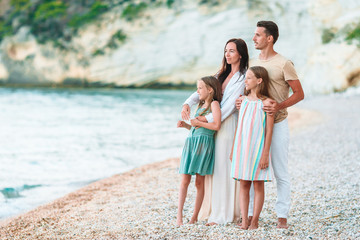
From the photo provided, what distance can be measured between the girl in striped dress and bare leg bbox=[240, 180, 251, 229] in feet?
0.41

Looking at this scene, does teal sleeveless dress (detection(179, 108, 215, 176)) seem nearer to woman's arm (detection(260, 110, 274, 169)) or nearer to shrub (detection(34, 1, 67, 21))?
woman's arm (detection(260, 110, 274, 169))

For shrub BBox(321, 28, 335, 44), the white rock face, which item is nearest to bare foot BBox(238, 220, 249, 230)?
shrub BBox(321, 28, 335, 44)

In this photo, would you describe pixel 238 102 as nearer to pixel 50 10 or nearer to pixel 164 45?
pixel 164 45

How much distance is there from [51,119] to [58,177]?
Answer: 11.0 m

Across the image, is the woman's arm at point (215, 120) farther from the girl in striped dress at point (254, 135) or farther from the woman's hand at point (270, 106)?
the woman's hand at point (270, 106)

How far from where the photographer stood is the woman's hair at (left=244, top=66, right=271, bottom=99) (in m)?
3.28

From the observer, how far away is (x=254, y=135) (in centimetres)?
331

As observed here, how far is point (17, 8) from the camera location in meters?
45.7

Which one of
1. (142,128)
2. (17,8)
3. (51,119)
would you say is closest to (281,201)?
(142,128)

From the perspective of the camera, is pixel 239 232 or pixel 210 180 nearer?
pixel 239 232

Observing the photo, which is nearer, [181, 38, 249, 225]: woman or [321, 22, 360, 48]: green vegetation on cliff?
[181, 38, 249, 225]: woman

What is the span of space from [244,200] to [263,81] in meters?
1.03

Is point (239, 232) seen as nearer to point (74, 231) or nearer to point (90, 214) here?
point (74, 231)

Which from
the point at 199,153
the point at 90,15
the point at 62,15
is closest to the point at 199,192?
the point at 199,153
